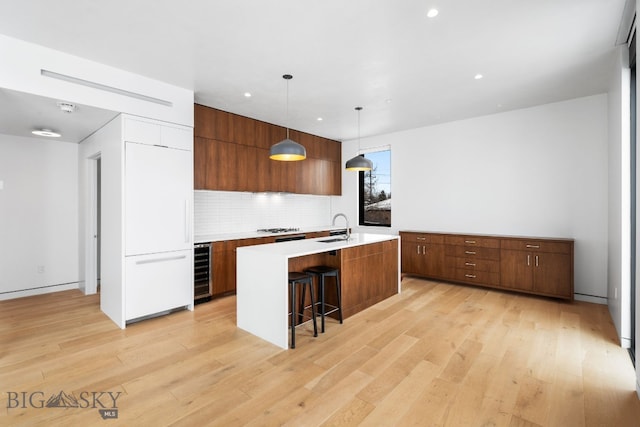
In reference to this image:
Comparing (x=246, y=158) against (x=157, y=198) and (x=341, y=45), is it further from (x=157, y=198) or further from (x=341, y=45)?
(x=341, y=45)

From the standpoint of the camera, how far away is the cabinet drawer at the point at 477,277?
4.81 metres

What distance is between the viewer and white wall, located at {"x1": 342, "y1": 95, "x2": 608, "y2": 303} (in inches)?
172

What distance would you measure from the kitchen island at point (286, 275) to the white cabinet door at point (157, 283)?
1.05 meters

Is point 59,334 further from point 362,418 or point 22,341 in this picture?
point 362,418

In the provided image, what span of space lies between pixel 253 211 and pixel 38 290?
3574 millimetres

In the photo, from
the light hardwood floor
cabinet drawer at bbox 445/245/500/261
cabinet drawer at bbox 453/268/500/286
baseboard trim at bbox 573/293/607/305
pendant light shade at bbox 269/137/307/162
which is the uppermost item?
pendant light shade at bbox 269/137/307/162

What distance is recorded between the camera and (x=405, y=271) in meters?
5.74

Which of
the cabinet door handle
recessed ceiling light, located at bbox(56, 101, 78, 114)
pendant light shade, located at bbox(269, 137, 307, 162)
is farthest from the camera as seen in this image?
the cabinet door handle

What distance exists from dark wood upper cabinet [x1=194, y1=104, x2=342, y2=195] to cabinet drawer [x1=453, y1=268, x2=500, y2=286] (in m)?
3.32

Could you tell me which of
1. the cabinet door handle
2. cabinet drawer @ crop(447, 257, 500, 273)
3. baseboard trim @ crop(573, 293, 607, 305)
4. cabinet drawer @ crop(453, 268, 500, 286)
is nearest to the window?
cabinet drawer @ crop(447, 257, 500, 273)

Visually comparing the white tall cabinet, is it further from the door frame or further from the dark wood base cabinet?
the dark wood base cabinet

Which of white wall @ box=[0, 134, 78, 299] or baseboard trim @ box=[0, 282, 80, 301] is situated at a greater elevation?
white wall @ box=[0, 134, 78, 299]

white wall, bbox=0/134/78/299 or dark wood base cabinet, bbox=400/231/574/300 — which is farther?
white wall, bbox=0/134/78/299

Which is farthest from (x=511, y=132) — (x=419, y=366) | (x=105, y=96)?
(x=105, y=96)
